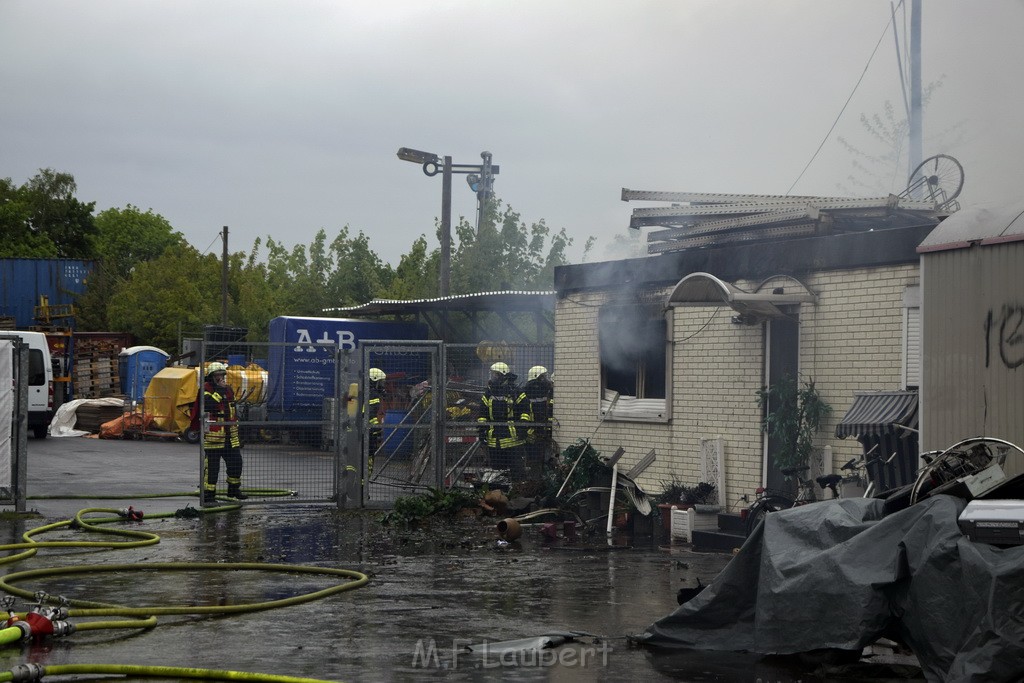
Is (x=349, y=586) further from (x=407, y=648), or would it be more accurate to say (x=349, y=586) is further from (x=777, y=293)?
(x=777, y=293)

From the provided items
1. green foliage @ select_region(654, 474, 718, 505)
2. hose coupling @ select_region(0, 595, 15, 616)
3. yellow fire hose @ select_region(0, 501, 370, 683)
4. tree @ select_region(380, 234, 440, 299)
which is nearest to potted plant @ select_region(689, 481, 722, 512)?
green foliage @ select_region(654, 474, 718, 505)

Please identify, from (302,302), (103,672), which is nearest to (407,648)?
(103,672)

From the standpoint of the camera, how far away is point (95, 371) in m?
41.6

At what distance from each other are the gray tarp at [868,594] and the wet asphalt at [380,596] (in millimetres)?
243

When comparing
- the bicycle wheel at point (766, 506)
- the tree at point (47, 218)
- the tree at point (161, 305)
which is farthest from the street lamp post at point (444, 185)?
the tree at point (47, 218)

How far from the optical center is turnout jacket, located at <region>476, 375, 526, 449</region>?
16047mm

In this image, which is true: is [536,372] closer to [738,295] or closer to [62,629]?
[738,295]

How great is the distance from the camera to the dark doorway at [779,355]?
43.0 ft

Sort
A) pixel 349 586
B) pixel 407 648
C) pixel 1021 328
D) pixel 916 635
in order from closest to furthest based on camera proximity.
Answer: pixel 916 635
pixel 407 648
pixel 1021 328
pixel 349 586

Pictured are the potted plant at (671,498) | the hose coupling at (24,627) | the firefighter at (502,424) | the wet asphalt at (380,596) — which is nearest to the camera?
the wet asphalt at (380,596)

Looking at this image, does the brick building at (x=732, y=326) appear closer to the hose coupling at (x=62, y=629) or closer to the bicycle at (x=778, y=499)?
the bicycle at (x=778, y=499)

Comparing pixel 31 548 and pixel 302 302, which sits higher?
pixel 302 302

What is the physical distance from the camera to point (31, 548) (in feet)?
38.0

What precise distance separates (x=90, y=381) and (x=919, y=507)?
128 ft
